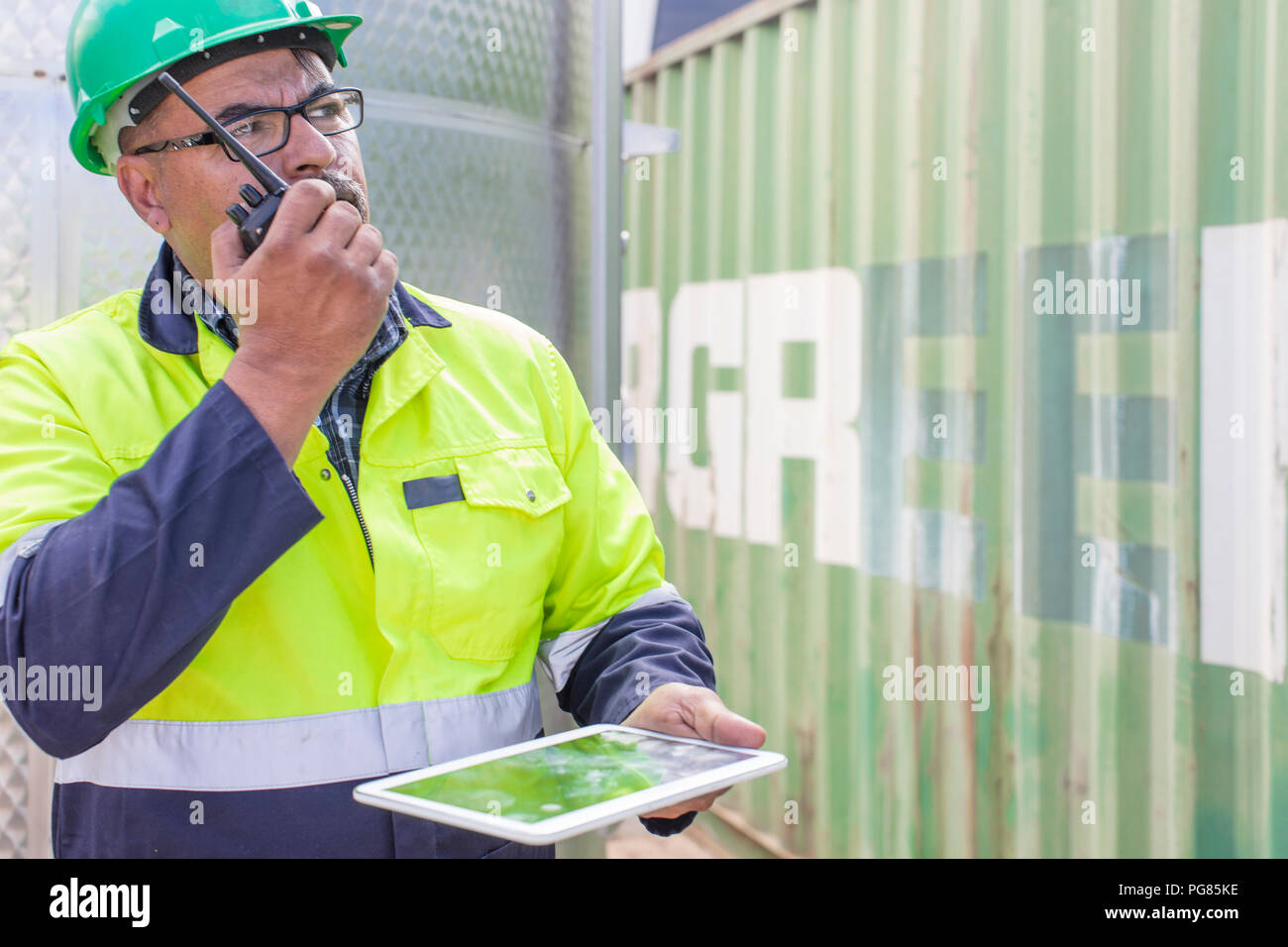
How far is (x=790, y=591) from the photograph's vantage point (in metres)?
4.07

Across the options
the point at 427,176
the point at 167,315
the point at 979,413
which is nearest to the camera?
the point at 167,315

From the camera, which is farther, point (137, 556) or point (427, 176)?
point (427, 176)

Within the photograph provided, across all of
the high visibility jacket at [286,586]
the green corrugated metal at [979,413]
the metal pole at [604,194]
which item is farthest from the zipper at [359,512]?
the green corrugated metal at [979,413]

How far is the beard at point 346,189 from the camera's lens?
1524 mm

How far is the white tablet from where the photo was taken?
1104 mm

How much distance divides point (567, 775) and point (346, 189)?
32.0 inches

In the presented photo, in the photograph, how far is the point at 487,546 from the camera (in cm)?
148

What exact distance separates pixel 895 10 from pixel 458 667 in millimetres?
2776

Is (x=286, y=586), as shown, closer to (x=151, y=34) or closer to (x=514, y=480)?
(x=514, y=480)

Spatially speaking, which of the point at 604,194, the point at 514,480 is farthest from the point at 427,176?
the point at 514,480

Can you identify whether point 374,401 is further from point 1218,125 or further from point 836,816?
point 836,816

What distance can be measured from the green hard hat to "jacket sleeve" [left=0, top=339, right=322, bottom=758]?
0.51 meters

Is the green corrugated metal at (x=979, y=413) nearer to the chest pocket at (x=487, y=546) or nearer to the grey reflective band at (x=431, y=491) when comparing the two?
the chest pocket at (x=487, y=546)
